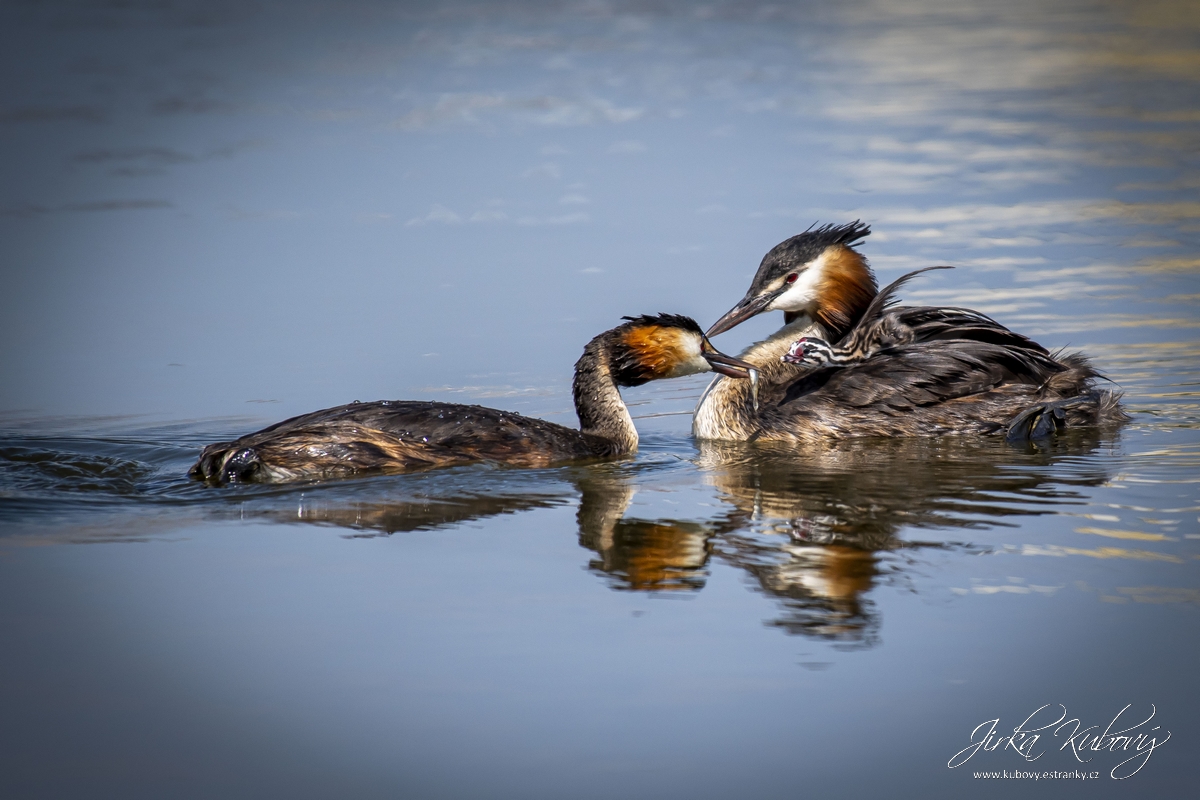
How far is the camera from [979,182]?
13297 mm

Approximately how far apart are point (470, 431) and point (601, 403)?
103 cm

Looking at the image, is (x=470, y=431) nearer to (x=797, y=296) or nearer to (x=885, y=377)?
(x=885, y=377)

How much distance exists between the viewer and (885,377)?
7.98m

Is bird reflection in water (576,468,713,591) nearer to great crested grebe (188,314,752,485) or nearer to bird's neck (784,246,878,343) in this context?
great crested grebe (188,314,752,485)

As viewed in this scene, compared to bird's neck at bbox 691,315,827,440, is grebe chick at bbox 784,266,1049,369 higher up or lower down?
higher up

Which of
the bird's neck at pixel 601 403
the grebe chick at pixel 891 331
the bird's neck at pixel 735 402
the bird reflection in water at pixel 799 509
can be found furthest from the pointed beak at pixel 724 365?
the grebe chick at pixel 891 331

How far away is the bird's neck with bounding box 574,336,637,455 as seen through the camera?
7629 mm

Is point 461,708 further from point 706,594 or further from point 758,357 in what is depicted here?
point 758,357

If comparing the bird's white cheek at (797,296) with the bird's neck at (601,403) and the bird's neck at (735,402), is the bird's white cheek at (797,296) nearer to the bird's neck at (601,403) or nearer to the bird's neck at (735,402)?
the bird's neck at (735,402)

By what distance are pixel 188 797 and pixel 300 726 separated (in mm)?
→ 427

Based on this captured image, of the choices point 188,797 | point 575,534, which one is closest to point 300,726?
point 188,797
